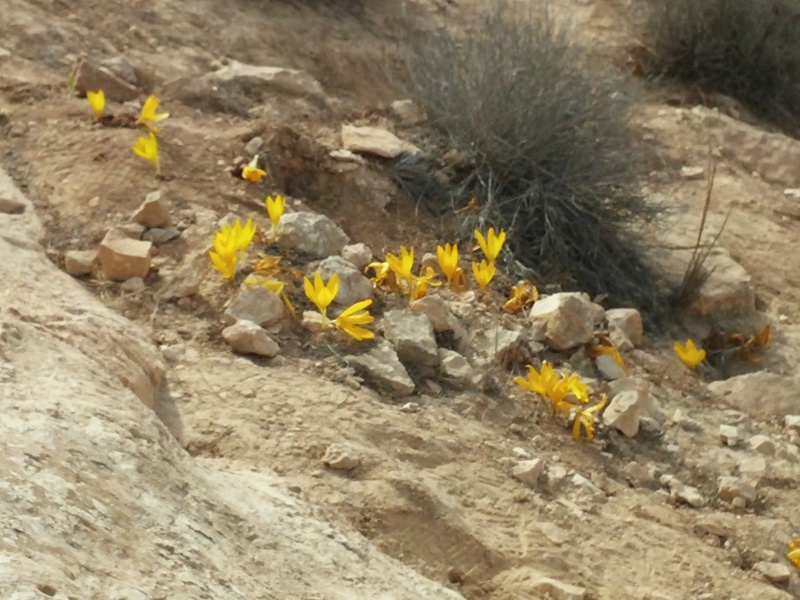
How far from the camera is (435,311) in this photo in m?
2.92

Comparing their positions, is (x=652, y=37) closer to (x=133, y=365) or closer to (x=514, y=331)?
(x=514, y=331)

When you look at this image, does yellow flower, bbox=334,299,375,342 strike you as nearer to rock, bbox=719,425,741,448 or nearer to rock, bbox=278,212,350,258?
rock, bbox=278,212,350,258

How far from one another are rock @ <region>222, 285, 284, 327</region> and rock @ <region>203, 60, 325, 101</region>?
5.49 ft

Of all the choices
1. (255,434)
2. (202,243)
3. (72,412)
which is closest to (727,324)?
(202,243)

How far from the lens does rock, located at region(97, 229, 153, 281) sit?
9.08ft

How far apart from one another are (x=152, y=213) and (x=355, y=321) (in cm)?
66

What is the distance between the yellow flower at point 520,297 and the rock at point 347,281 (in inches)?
22.0

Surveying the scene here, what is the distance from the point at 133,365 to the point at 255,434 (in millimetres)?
276

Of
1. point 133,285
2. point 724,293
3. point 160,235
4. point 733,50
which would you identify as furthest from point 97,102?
point 733,50

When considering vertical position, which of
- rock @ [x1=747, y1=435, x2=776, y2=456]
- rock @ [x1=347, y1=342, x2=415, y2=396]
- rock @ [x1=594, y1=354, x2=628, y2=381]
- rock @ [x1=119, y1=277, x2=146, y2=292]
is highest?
rock @ [x1=119, y1=277, x2=146, y2=292]

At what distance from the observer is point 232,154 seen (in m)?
3.48

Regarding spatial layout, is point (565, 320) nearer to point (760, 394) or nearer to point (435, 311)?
point (435, 311)

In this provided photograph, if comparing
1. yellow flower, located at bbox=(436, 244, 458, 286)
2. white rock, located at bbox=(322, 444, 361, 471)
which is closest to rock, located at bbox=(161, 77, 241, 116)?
yellow flower, located at bbox=(436, 244, 458, 286)

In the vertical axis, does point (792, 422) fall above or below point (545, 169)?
below
